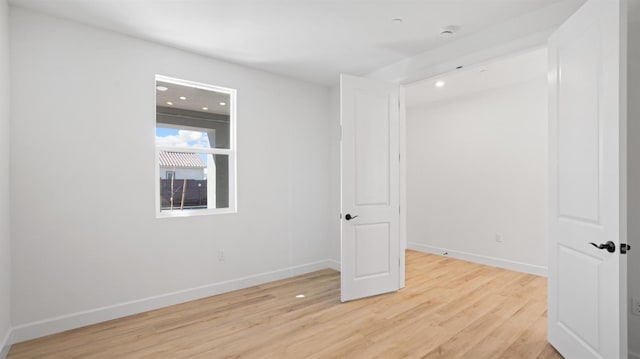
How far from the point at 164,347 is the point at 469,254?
4.47m

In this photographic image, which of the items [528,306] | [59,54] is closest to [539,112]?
[528,306]

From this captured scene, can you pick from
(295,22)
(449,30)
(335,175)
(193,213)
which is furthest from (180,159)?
(449,30)

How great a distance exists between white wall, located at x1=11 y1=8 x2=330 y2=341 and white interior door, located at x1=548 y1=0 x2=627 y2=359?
3.02 meters

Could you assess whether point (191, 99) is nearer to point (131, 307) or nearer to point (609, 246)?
point (131, 307)

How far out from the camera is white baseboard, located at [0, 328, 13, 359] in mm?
2381

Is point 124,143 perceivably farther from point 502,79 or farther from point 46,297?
point 502,79

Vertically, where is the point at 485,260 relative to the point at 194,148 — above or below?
below

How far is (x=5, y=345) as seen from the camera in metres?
2.46

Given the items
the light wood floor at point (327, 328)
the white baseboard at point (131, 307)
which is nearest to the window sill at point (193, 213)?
the white baseboard at point (131, 307)

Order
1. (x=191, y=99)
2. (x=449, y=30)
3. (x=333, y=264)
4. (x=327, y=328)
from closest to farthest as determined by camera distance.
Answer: (x=327, y=328) → (x=449, y=30) → (x=191, y=99) → (x=333, y=264)

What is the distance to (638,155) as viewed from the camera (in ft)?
7.32

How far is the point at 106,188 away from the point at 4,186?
699mm

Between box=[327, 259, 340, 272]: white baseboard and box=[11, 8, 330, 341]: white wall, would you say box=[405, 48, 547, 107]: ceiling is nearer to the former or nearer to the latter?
box=[11, 8, 330, 341]: white wall

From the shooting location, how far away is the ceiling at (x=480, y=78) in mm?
3738
